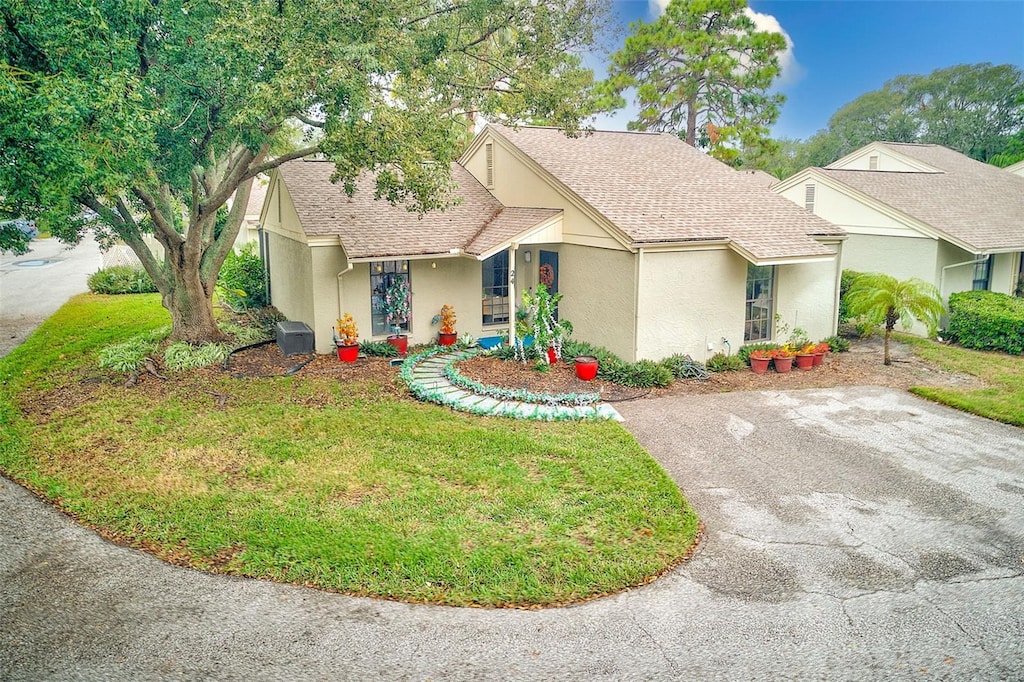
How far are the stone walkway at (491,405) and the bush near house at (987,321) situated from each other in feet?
34.3

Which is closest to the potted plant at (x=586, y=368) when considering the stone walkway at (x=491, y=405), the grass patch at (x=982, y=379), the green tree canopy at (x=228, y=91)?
the stone walkway at (x=491, y=405)

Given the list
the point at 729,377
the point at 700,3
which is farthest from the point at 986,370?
the point at 700,3

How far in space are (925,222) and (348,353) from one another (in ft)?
47.2

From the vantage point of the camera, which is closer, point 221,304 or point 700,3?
point 221,304

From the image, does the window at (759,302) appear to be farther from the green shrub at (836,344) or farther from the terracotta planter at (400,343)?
the terracotta planter at (400,343)

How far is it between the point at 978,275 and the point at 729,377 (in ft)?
33.1

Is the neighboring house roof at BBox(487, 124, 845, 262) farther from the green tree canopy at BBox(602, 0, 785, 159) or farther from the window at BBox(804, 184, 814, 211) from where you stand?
the green tree canopy at BBox(602, 0, 785, 159)

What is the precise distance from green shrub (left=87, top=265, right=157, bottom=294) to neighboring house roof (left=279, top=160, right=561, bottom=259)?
471 inches

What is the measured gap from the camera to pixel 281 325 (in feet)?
48.7

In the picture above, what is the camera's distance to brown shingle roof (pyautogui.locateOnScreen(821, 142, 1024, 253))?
1722cm

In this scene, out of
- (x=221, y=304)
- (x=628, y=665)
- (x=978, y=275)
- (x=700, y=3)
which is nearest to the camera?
(x=628, y=665)

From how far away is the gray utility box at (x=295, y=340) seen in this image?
561 inches

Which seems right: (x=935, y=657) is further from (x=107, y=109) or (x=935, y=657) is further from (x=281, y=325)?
(x=281, y=325)

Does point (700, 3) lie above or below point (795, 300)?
above
